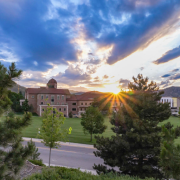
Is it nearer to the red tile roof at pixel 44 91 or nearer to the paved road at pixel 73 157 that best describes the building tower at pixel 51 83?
the red tile roof at pixel 44 91

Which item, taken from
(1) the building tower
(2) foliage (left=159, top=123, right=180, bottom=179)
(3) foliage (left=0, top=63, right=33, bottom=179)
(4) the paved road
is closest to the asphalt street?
(4) the paved road

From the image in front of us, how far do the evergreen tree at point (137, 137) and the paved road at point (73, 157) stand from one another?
12.7ft

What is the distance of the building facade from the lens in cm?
6384

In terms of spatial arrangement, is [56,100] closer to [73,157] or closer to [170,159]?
[73,157]

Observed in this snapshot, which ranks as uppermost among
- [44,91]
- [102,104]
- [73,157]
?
[44,91]

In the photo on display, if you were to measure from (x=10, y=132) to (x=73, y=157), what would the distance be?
1229 centimetres

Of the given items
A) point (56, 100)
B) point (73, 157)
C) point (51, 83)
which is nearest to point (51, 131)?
point (73, 157)

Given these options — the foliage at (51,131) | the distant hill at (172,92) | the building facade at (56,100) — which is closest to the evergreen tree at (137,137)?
the foliage at (51,131)

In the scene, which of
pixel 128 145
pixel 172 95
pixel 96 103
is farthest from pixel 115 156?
pixel 172 95

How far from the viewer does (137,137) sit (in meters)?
9.27

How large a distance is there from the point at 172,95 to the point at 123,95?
83780mm

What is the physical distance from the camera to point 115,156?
990 cm

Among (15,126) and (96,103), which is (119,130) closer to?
(15,126)

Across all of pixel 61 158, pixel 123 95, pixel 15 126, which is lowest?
pixel 61 158
